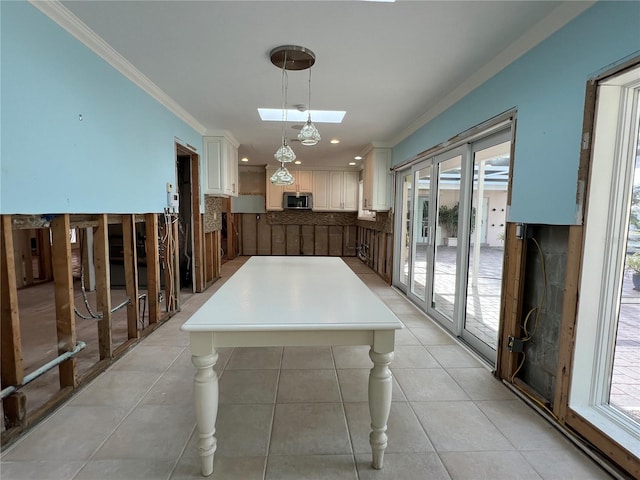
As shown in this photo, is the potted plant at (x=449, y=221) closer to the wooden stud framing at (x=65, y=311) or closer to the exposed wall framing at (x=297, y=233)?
the wooden stud framing at (x=65, y=311)

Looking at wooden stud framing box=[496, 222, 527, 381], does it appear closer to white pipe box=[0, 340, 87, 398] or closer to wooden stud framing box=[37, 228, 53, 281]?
white pipe box=[0, 340, 87, 398]

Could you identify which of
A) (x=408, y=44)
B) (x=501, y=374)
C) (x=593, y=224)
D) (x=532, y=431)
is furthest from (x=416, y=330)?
(x=408, y=44)

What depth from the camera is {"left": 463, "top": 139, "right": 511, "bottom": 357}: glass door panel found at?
109 inches

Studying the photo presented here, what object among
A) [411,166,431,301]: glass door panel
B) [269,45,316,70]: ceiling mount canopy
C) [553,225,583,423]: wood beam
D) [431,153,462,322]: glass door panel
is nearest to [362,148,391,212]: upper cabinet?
[411,166,431,301]: glass door panel

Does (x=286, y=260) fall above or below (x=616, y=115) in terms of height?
below

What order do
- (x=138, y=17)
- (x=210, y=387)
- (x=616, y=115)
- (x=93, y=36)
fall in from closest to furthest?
1. (x=210, y=387)
2. (x=616, y=115)
3. (x=138, y=17)
4. (x=93, y=36)

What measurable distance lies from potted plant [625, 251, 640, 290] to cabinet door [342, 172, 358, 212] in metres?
6.33

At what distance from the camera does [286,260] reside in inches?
128

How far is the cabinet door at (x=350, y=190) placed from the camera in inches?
307

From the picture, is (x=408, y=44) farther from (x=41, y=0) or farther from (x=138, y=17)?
(x=41, y=0)

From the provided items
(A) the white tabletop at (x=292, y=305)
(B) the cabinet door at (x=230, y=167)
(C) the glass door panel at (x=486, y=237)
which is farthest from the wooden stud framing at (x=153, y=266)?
(C) the glass door panel at (x=486, y=237)

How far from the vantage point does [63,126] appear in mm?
1953

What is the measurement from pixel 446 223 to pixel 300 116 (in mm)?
2214

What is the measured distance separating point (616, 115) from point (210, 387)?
2.42m
